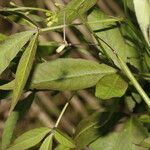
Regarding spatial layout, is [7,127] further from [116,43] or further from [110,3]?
[110,3]

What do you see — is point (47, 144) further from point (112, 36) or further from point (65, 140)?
point (112, 36)

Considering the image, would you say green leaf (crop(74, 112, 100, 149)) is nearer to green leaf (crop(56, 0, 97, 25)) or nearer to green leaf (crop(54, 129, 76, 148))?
green leaf (crop(54, 129, 76, 148))

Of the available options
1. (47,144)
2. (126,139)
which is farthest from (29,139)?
(126,139)

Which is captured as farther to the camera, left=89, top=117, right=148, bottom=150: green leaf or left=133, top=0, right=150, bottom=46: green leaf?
left=89, top=117, right=148, bottom=150: green leaf

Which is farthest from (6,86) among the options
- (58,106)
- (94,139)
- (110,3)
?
(58,106)

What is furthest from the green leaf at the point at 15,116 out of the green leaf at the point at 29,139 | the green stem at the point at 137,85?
the green stem at the point at 137,85

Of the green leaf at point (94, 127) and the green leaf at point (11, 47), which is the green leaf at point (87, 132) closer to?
the green leaf at point (94, 127)

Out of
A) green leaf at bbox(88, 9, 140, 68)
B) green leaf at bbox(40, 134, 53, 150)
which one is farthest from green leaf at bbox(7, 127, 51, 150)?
green leaf at bbox(88, 9, 140, 68)
